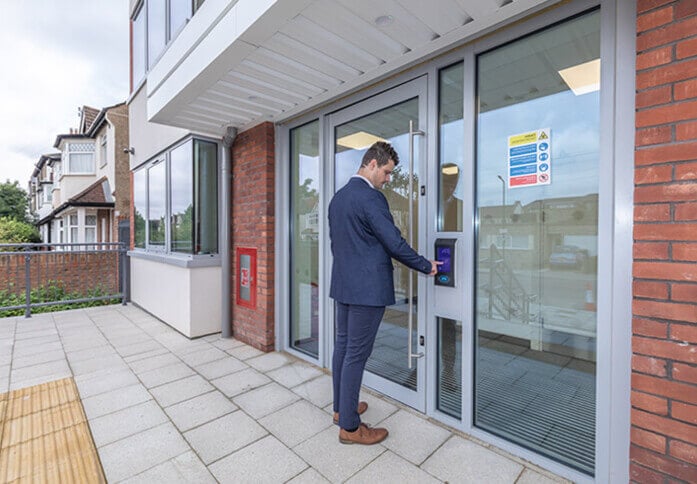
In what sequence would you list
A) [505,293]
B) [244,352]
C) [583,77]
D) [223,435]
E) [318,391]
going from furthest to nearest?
[244,352], [318,391], [223,435], [505,293], [583,77]

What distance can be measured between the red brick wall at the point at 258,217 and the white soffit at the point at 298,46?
0.62 metres

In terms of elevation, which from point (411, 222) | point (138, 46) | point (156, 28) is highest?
point (138, 46)

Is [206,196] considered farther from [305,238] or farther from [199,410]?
[199,410]

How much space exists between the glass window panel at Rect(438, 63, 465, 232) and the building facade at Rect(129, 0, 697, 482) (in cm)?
1

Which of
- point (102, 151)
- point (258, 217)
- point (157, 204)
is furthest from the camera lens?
point (102, 151)

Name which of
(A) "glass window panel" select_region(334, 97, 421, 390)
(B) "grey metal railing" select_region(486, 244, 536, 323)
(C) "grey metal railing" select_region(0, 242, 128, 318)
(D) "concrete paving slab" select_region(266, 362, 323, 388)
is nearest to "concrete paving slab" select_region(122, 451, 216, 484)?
(D) "concrete paving slab" select_region(266, 362, 323, 388)

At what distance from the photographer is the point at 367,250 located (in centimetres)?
207

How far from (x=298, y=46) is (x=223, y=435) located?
2.61 meters

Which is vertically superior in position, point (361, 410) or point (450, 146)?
point (450, 146)

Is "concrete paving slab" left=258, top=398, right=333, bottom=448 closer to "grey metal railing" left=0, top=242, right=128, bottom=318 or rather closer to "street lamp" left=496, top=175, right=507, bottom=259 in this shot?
"street lamp" left=496, top=175, right=507, bottom=259

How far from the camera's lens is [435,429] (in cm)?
230

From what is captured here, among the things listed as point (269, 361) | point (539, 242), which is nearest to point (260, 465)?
point (269, 361)

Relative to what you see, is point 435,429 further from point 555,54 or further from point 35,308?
point 35,308

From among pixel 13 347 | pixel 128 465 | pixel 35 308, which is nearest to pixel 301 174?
pixel 128 465
